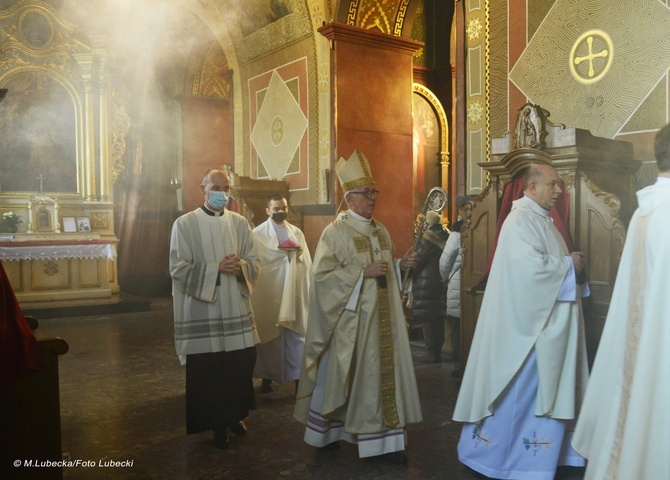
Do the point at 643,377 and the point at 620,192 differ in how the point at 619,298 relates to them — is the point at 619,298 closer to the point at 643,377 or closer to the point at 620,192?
the point at 643,377

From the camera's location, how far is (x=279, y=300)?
5539mm

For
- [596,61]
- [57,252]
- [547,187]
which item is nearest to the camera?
[547,187]

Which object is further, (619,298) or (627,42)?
(627,42)

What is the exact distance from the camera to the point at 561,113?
18.5 ft

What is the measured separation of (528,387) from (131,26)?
1164cm

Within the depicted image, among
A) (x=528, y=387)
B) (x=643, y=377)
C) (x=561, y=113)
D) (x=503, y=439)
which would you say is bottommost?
(x=503, y=439)

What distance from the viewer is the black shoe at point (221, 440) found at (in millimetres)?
4051

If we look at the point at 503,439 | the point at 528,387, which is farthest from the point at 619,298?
the point at 503,439

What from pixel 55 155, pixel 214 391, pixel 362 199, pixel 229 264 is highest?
pixel 55 155

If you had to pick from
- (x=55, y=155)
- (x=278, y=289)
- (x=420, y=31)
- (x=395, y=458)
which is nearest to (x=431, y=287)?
(x=278, y=289)

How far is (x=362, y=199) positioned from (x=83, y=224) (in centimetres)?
876

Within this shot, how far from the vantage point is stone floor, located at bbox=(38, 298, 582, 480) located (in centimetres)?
363

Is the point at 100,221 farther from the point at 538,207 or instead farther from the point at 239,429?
the point at 538,207

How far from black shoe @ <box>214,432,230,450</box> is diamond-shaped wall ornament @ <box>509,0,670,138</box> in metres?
4.03
